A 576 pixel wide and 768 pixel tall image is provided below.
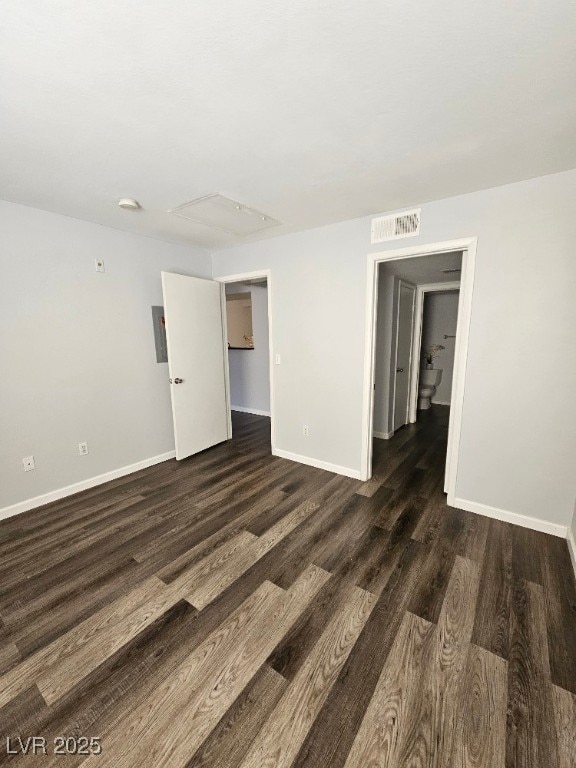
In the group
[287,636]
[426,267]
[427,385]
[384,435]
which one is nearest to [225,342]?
[384,435]

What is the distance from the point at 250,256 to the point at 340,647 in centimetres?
343

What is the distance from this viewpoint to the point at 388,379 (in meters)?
4.09

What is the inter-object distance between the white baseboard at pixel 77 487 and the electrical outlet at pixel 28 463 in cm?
26

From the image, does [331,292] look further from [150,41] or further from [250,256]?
[150,41]

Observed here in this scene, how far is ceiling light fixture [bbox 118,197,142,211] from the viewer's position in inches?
90.4

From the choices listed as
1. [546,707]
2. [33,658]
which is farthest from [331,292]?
[33,658]

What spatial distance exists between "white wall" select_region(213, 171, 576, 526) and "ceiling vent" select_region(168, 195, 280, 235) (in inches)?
22.1

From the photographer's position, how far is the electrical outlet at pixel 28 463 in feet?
8.38

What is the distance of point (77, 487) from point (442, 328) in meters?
6.08

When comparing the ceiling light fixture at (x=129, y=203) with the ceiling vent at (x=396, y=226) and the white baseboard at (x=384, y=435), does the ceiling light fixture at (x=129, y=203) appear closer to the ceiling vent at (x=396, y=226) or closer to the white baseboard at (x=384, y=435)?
the ceiling vent at (x=396, y=226)

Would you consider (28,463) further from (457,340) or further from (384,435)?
(384,435)

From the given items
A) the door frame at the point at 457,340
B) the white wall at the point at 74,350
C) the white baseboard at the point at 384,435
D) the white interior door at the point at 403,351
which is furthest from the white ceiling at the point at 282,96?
the white baseboard at the point at 384,435

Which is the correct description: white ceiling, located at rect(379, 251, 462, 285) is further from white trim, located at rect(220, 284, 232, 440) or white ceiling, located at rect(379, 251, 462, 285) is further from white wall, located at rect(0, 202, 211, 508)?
white wall, located at rect(0, 202, 211, 508)

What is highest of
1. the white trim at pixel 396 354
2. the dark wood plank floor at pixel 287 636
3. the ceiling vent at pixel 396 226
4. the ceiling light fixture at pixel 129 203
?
→ the ceiling light fixture at pixel 129 203
